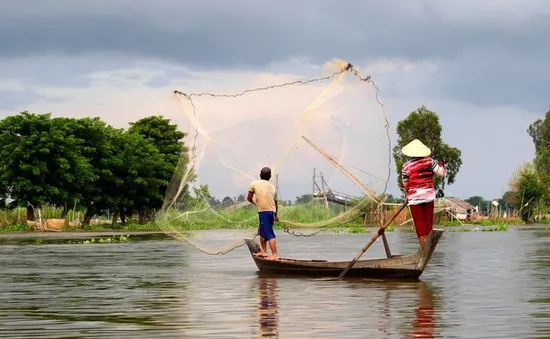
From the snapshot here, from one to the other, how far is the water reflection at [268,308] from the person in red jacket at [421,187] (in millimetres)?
2596

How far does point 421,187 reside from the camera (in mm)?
17766

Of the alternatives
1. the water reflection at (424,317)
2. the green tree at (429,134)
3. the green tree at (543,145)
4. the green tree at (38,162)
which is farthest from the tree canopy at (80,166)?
the water reflection at (424,317)

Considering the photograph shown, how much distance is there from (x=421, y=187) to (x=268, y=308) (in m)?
5.35

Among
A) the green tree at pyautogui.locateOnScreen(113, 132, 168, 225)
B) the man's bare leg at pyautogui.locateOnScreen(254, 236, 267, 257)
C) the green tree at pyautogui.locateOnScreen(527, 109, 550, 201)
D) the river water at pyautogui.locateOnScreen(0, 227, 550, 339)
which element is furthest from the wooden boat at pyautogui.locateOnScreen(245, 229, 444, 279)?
the green tree at pyautogui.locateOnScreen(527, 109, 550, 201)

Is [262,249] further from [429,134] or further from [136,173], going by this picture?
[429,134]

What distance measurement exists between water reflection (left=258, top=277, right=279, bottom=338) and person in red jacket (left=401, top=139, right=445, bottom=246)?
2596 mm

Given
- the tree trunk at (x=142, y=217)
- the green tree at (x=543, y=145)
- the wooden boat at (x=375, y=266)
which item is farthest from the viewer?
the green tree at (x=543, y=145)

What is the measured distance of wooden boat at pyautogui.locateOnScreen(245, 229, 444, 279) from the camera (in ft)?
55.8

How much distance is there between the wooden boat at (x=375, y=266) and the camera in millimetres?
17016

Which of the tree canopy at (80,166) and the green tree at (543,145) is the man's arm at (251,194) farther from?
the green tree at (543,145)

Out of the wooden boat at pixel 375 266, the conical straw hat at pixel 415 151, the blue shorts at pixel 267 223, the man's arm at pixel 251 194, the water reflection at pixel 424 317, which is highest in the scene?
the conical straw hat at pixel 415 151

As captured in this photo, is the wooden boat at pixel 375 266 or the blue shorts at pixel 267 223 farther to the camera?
the blue shorts at pixel 267 223

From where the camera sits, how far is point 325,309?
1292cm

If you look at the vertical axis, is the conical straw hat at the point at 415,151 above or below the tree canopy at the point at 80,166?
below
